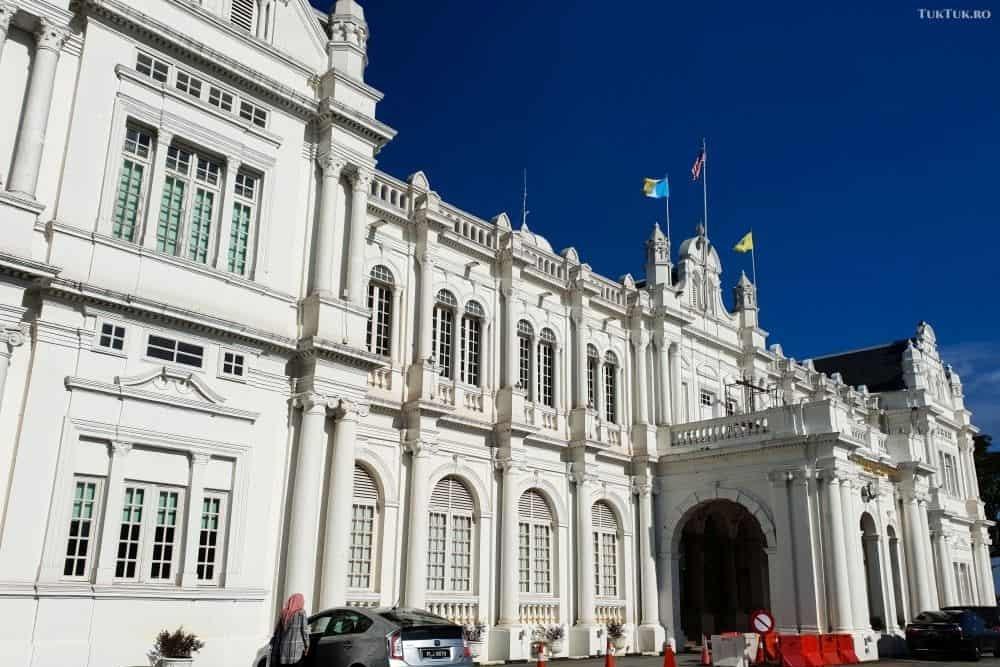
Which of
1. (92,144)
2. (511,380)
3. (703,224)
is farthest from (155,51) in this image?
(703,224)

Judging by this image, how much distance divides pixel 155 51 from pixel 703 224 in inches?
924

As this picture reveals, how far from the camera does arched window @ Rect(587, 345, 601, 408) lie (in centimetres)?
2695

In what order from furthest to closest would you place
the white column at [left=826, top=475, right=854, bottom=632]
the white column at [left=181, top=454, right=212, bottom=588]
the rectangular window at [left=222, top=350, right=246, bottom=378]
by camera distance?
the white column at [left=826, top=475, right=854, bottom=632]
the rectangular window at [left=222, top=350, right=246, bottom=378]
the white column at [left=181, top=454, right=212, bottom=588]

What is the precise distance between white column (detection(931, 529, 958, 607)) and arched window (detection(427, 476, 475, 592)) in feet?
70.9

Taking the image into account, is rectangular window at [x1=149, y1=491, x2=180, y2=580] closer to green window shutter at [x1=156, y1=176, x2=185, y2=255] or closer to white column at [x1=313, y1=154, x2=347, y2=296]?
green window shutter at [x1=156, y1=176, x2=185, y2=255]

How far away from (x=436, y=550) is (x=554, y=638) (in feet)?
13.8

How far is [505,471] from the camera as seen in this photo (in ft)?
74.4

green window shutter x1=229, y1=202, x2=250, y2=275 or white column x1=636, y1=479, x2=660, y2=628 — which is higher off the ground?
green window shutter x1=229, y1=202, x2=250, y2=275

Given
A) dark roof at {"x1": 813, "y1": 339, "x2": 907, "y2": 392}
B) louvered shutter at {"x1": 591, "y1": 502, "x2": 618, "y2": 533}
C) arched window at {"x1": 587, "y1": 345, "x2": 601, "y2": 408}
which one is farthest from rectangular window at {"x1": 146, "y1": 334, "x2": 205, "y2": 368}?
dark roof at {"x1": 813, "y1": 339, "x2": 907, "y2": 392}

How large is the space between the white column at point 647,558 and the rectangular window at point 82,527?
17095 mm

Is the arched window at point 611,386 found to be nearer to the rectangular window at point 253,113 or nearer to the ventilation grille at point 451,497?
the ventilation grille at point 451,497

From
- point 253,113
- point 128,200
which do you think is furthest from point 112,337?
point 253,113

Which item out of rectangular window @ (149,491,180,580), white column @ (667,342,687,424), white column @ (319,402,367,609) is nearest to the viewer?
rectangular window @ (149,491,180,580)

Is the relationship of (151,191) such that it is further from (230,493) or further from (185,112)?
(230,493)
